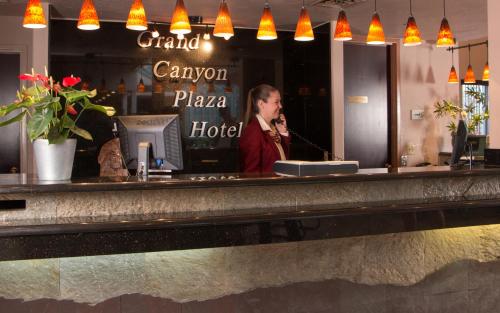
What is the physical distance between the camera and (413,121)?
8.52 metres

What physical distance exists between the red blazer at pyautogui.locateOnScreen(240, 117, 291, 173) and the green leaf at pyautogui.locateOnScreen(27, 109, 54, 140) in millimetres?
2119

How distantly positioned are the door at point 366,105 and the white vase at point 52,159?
217 inches

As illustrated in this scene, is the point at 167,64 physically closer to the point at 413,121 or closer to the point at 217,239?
the point at 413,121

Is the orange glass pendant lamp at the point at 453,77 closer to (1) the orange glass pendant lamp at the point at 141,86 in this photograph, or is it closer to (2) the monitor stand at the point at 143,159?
(1) the orange glass pendant lamp at the point at 141,86

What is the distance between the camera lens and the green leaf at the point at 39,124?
277 centimetres

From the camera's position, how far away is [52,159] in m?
2.87

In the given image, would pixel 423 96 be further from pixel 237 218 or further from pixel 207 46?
pixel 237 218

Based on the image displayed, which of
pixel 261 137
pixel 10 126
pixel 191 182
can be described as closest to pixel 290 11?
pixel 261 137

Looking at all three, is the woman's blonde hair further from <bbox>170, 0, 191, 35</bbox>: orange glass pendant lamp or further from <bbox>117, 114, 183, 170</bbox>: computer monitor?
<bbox>117, 114, 183, 170</bbox>: computer monitor

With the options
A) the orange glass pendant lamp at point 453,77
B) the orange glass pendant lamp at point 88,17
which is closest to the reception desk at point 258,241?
the orange glass pendant lamp at point 88,17

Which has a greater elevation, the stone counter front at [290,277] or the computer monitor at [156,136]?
the computer monitor at [156,136]

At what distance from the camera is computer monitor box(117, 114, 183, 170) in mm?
3418

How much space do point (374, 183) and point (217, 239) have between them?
1.12 m

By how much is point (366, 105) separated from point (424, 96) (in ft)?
3.71
